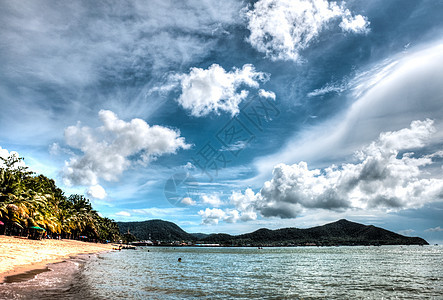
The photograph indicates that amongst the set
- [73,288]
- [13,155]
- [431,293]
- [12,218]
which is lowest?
[431,293]

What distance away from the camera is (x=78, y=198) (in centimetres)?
10662

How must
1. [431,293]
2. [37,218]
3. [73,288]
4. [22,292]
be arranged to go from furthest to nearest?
[37,218] → [431,293] → [73,288] → [22,292]

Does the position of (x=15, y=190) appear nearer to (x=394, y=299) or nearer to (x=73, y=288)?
(x=73, y=288)

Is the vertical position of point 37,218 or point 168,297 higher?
point 37,218

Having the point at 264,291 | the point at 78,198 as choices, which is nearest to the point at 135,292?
the point at 264,291

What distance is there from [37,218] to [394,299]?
190ft

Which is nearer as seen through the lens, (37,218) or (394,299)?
(394,299)

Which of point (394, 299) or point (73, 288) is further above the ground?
point (73, 288)

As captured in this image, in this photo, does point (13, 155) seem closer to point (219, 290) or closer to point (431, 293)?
point (219, 290)

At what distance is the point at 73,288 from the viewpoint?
18.7 m

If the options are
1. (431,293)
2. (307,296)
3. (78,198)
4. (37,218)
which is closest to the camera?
(307,296)

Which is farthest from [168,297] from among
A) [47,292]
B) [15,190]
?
[15,190]

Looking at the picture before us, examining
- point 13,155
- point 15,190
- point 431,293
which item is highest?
point 13,155

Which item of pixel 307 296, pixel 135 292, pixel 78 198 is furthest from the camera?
pixel 78 198
